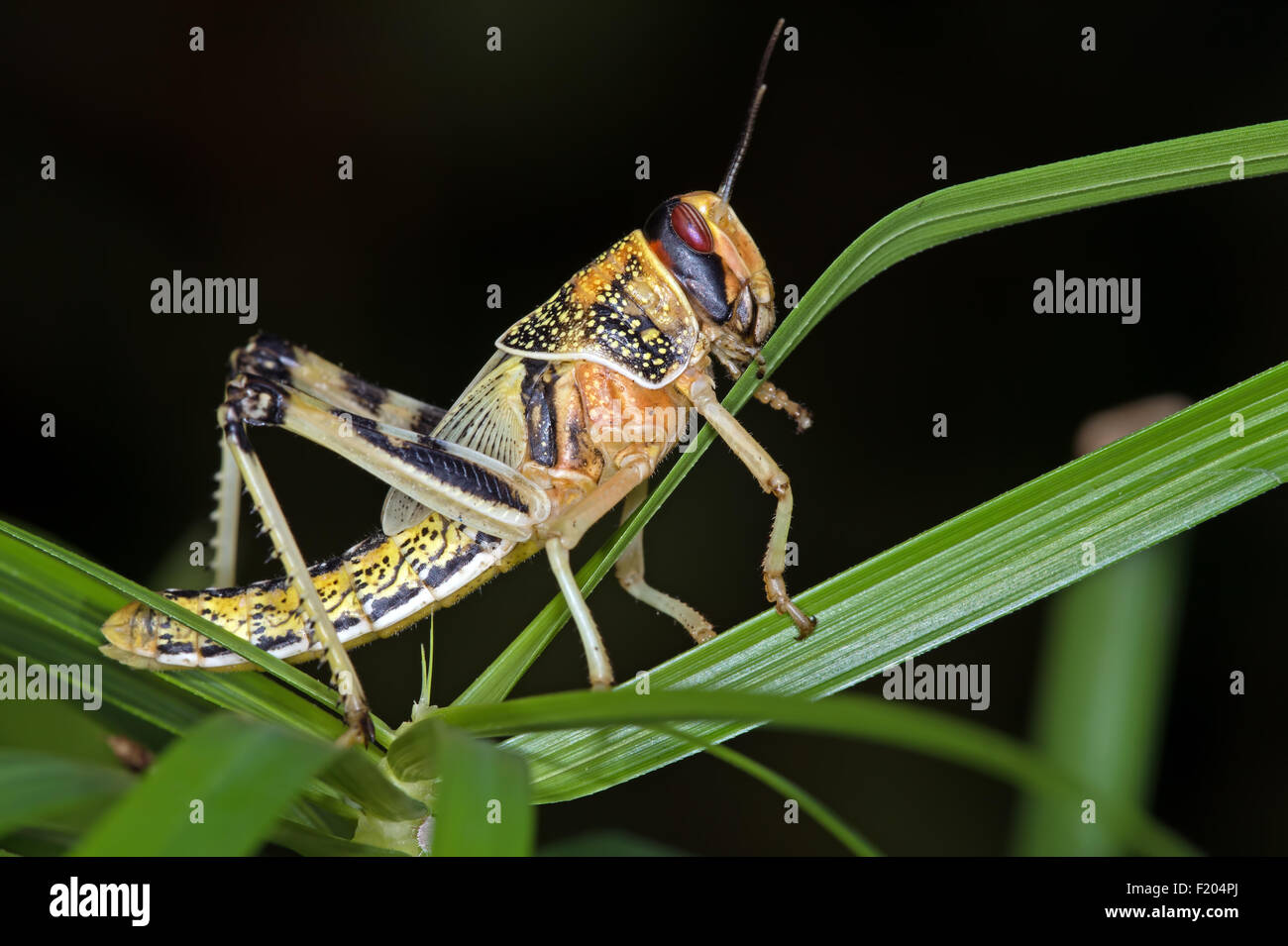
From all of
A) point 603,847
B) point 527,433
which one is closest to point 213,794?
point 603,847

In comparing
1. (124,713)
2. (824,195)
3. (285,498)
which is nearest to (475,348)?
(285,498)

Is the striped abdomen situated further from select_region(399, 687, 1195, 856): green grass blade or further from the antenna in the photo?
the antenna

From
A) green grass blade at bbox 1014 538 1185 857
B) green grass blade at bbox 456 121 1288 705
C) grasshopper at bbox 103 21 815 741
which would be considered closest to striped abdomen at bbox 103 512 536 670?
grasshopper at bbox 103 21 815 741

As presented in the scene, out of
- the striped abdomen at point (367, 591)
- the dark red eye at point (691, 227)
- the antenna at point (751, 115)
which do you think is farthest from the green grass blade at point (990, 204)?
the dark red eye at point (691, 227)

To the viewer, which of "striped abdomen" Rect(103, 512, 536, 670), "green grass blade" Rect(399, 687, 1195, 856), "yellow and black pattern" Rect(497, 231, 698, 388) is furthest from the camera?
"yellow and black pattern" Rect(497, 231, 698, 388)

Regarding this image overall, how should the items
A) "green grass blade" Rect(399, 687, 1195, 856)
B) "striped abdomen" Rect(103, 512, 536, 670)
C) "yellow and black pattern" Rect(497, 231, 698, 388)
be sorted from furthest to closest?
"yellow and black pattern" Rect(497, 231, 698, 388) → "striped abdomen" Rect(103, 512, 536, 670) → "green grass blade" Rect(399, 687, 1195, 856)

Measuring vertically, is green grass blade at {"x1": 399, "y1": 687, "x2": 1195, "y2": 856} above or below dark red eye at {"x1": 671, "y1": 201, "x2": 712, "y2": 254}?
below

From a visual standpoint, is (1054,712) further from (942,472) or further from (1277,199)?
(1277,199)
